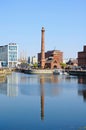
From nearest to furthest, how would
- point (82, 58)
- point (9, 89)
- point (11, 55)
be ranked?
point (9, 89) → point (82, 58) → point (11, 55)

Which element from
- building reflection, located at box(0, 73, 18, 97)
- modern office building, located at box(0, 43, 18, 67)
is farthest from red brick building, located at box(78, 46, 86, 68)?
building reflection, located at box(0, 73, 18, 97)

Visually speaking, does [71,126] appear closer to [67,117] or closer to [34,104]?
[67,117]

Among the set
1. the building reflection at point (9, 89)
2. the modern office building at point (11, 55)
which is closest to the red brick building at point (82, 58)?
the modern office building at point (11, 55)

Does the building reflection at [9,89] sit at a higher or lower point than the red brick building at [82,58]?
lower

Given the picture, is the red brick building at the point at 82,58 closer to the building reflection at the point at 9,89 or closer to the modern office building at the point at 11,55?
the modern office building at the point at 11,55

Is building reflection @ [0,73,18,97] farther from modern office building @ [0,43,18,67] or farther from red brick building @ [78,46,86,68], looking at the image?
modern office building @ [0,43,18,67]

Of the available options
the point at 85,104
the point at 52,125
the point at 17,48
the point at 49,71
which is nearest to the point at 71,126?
the point at 52,125

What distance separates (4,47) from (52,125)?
511 feet

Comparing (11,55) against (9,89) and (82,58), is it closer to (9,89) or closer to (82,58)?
(82,58)

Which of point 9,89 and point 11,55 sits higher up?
point 11,55

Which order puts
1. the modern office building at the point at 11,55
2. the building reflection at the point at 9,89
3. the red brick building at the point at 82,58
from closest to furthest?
the building reflection at the point at 9,89, the red brick building at the point at 82,58, the modern office building at the point at 11,55

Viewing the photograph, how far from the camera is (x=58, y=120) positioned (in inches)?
721

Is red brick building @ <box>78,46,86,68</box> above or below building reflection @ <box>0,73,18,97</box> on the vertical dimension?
above

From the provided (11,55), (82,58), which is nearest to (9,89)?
(82,58)
